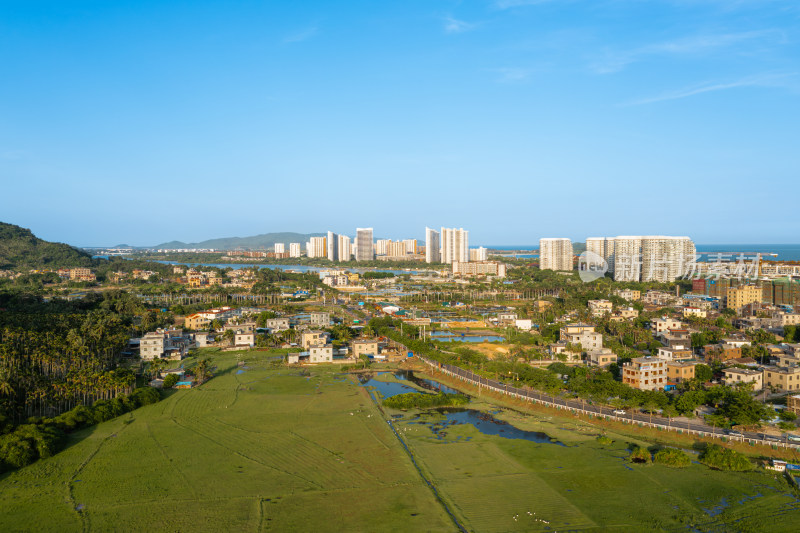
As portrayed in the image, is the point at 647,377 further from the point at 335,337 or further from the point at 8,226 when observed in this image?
the point at 8,226

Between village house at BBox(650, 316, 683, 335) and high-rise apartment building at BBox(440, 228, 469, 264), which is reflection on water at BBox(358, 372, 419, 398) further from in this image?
high-rise apartment building at BBox(440, 228, 469, 264)

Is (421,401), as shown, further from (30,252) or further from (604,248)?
(30,252)

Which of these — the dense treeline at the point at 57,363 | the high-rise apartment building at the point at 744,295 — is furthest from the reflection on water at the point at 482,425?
the high-rise apartment building at the point at 744,295

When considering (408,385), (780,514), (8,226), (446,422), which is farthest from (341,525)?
(8,226)

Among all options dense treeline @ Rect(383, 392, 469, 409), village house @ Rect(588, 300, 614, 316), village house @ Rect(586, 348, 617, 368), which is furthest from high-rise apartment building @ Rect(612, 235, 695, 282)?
dense treeline @ Rect(383, 392, 469, 409)

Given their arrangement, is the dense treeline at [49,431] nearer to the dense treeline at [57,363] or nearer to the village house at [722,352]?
the dense treeline at [57,363]

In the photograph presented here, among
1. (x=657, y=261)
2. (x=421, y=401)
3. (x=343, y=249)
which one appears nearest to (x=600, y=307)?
(x=421, y=401)
